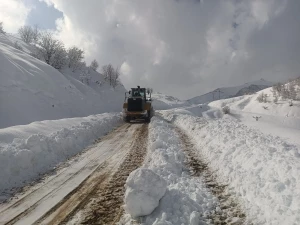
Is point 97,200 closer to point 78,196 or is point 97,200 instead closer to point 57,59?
point 78,196

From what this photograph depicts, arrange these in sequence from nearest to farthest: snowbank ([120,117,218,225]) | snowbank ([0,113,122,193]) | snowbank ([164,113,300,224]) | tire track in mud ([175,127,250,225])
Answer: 1. snowbank ([164,113,300,224])
2. snowbank ([120,117,218,225])
3. tire track in mud ([175,127,250,225])
4. snowbank ([0,113,122,193])

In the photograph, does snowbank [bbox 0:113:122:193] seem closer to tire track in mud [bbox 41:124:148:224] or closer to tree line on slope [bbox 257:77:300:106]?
tire track in mud [bbox 41:124:148:224]

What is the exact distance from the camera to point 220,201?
21.6 feet

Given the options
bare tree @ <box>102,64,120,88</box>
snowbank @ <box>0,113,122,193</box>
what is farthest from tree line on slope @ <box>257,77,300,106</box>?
snowbank @ <box>0,113,122,193</box>

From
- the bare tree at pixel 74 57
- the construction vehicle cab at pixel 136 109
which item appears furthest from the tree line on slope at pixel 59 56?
the construction vehicle cab at pixel 136 109

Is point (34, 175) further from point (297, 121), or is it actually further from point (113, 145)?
point (297, 121)

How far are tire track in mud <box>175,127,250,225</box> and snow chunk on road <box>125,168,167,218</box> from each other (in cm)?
119

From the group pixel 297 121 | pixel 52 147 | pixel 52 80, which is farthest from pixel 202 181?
pixel 297 121

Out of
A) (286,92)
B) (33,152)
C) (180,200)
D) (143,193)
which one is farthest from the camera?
(286,92)

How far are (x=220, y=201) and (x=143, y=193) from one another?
192 centimetres

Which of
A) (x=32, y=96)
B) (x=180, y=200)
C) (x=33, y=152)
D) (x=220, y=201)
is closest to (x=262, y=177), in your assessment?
(x=220, y=201)

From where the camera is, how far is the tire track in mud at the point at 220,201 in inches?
223

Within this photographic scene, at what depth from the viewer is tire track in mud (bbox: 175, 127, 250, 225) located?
5.67m

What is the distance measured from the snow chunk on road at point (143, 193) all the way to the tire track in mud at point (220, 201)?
1192mm
